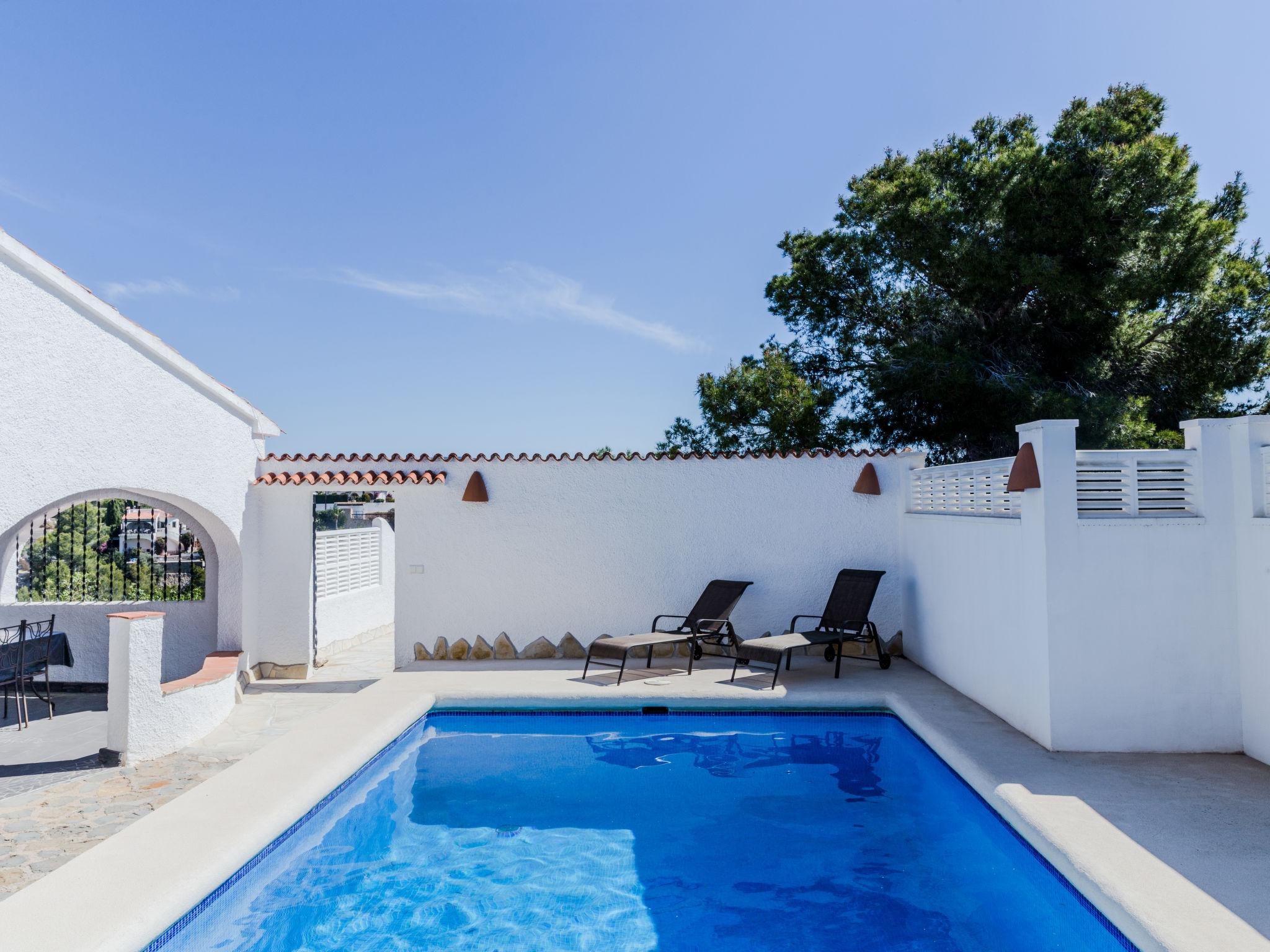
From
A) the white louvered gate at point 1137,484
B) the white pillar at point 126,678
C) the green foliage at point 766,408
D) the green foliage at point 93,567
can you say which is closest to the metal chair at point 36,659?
the green foliage at point 93,567

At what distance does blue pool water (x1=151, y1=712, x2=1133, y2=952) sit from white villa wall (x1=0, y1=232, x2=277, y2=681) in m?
3.83

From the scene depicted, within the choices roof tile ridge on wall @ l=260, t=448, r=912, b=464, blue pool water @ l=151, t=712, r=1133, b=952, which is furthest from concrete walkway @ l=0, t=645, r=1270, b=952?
roof tile ridge on wall @ l=260, t=448, r=912, b=464

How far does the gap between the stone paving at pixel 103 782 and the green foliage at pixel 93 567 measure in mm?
2086

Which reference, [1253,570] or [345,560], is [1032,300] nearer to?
[1253,570]

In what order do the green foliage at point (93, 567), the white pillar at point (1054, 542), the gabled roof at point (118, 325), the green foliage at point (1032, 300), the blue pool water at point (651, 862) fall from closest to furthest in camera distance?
the blue pool water at point (651, 862), the white pillar at point (1054, 542), the gabled roof at point (118, 325), the green foliage at point (93, 567), the green foliage at point (1032, 300)

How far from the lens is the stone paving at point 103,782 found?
497 centimetres

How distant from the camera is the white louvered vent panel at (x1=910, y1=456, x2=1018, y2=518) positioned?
25.0 feet

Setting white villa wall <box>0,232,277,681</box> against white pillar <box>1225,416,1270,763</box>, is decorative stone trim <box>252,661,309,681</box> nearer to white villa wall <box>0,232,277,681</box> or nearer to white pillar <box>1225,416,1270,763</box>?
white villa wall <box>0,232,277,681</box>

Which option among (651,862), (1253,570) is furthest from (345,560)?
(1253,570)

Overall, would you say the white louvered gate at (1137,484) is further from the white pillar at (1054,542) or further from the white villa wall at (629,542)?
the white villa wall at (629,542)

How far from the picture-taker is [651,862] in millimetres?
5477

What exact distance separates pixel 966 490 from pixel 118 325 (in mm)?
9076

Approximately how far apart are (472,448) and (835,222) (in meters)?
15.8

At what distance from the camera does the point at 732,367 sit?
2272 cm
